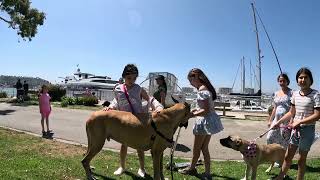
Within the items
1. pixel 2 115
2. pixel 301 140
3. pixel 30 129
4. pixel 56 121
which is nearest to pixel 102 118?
pixel 301 140

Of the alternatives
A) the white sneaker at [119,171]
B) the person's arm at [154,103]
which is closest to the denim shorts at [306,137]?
the person's arm at [154,103]

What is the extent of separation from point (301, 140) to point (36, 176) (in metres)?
4.67

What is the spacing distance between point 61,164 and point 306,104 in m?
4.89

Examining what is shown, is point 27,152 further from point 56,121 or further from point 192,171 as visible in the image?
point 56,121

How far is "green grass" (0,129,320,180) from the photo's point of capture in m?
7.80

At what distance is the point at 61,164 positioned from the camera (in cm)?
860

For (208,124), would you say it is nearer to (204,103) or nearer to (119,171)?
(204,103)

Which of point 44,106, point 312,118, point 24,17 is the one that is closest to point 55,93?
point 24,17

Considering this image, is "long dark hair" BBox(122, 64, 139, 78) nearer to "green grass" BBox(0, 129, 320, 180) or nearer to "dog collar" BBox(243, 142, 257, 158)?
"green grass" BBox(0, 129, 320, 180)

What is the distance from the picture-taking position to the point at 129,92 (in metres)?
7.73

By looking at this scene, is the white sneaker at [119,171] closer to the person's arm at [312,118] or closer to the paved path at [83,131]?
the paved path at [83,131]

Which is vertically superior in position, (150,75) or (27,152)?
(150,75)

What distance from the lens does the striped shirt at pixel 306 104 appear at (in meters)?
7.04

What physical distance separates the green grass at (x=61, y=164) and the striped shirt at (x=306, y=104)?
201 cm
